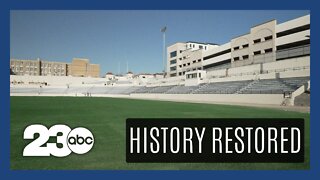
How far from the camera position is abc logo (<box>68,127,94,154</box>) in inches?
193

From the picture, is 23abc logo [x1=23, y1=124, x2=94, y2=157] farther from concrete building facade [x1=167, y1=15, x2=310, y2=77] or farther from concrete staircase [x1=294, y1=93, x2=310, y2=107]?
concrete building facade [x1=167, y1=15, x2=310, y2=77]

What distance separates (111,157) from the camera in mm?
5266

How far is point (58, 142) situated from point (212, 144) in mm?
2892

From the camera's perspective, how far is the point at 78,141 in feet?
16.4

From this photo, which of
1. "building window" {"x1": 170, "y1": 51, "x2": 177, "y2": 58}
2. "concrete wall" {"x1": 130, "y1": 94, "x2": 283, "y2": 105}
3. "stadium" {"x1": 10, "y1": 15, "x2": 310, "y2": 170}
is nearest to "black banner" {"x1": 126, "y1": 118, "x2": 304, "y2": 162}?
"stadium" {"x1": 10, "y1": 15, "x2": 310, "y2": 170}

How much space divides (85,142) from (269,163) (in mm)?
3464

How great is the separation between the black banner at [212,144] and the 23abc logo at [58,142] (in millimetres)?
908

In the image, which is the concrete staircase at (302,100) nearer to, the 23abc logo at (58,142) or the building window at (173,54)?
the 23abc logo at (58,142)

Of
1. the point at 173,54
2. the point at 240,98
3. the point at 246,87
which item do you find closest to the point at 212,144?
the point at 240,98

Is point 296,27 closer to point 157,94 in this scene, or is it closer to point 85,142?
point 157,94

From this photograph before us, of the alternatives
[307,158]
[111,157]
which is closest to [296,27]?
[307,158]

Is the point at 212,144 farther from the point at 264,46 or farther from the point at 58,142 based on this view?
the point at 264,46

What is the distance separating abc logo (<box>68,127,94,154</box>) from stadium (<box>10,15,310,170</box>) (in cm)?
17

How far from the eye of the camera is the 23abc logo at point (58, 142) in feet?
16.0
